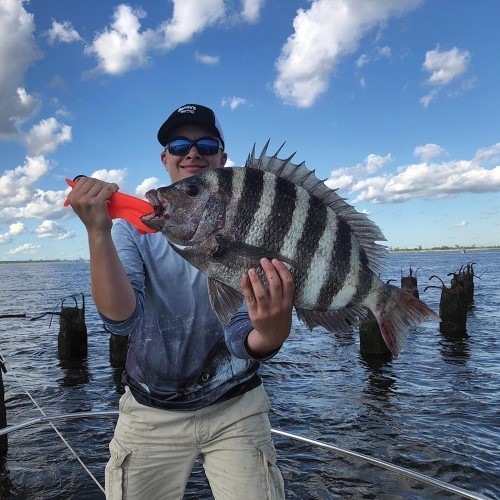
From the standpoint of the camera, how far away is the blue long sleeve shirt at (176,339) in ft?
10.5

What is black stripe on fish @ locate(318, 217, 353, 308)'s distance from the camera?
266 centimetres

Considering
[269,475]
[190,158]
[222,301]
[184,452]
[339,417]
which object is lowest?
→ [339,417]

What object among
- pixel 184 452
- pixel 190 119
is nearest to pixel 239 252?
pixel 190 119

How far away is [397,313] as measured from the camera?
9.56ft

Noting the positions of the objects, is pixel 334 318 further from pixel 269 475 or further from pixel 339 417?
pixel 339 417

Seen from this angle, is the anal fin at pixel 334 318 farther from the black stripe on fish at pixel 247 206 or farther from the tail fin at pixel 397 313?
the black stripe on fish at pixel 247 206

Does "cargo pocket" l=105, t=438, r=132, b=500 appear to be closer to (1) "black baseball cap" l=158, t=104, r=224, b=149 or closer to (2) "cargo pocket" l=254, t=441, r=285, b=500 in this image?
(2) "cargo pocket" l=254, t=441, r=285, b=500

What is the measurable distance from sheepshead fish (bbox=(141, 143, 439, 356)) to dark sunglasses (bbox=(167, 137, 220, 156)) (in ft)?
2.77

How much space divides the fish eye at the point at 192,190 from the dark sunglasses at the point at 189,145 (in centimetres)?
94

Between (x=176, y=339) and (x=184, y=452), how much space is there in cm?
Result: 81

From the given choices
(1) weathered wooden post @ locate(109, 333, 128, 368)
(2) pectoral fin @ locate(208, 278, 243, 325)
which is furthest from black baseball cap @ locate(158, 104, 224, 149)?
(1) weathered wooden post @ locate(109, 333, 128, 368)

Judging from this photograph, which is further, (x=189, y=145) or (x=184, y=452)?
(x=189, y=145)

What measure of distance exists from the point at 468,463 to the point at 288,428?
351 cm

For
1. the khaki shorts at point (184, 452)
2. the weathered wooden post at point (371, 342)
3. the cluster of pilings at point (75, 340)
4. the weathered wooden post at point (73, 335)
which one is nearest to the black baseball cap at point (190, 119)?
the khaki shorts at point (184, 452)
